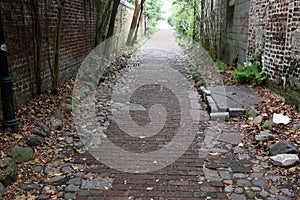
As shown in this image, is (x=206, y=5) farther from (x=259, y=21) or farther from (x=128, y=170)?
(x=128, y=170)

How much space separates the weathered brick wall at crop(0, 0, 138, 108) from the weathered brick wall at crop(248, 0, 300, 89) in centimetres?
415

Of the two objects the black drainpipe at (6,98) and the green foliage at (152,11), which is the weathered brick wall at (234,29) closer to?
the black drainpipe at (6,98)

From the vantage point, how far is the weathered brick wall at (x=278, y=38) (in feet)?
15.7

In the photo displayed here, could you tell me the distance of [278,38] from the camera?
550 cm

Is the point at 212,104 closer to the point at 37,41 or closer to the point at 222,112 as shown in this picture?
the point at 222,112

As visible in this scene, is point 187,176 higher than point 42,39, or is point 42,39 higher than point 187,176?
point 42,39

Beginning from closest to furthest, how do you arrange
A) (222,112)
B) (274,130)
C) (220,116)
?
(274,130) < (220,116) < (222,112)

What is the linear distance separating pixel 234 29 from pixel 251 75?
2.81 meters

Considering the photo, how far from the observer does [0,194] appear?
270 cm

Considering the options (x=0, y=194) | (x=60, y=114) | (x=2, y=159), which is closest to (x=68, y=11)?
(x=60, y=114)

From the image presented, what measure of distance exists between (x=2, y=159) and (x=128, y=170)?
1296 millimetres

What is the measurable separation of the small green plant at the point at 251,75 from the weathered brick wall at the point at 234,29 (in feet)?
3.65

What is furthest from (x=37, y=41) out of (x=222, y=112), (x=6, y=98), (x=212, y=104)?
(x=222, y=112)

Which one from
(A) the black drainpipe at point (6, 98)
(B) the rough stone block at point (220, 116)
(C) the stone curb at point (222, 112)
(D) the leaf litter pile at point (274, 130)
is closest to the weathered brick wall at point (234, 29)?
(D) the leaf litter pile at point (274, 130)
